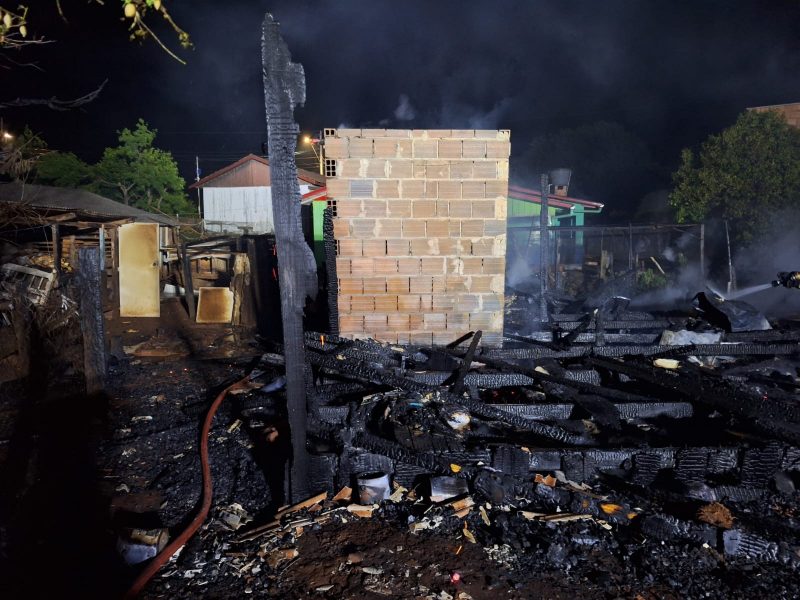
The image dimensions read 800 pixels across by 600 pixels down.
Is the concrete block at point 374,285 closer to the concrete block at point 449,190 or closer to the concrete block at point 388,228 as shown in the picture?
the concrete block at point 388,228

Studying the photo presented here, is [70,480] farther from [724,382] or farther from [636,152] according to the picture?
[636,152]

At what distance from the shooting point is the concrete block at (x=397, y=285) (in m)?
5.26

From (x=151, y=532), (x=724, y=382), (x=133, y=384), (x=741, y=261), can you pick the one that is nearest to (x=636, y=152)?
(x=741, y=261)

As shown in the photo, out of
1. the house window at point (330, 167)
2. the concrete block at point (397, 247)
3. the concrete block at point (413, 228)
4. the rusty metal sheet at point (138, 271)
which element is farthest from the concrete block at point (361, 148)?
the rusty metal sheet at point (138, 271)

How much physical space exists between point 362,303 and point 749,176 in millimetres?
14042

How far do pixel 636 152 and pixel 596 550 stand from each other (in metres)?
31.2

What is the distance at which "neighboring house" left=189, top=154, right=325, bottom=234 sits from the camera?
108ft

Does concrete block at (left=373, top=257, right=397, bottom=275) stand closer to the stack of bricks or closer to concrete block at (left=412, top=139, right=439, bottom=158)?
the stack of bricks

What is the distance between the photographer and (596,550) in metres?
3.02

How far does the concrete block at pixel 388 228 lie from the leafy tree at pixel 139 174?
28266mm

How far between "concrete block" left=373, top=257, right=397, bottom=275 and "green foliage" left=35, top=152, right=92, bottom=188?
27230 mm

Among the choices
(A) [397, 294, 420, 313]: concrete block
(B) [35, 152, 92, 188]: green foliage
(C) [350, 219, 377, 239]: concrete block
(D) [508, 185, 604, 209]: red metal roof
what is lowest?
(A) [397, 294, 420, 313]: concrete block

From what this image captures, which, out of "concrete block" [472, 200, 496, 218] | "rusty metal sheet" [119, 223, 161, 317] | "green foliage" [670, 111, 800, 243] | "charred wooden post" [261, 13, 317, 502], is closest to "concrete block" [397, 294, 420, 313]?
"concrete block" [472, 200, 496, 218]

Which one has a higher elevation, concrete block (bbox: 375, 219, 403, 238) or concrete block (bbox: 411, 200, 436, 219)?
concrete block (bbox: 411, 200, 436, 219)
